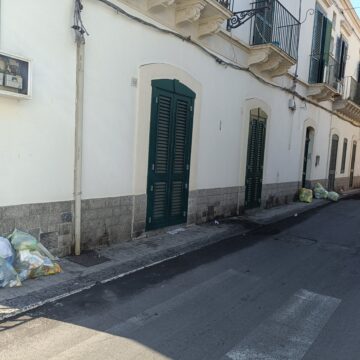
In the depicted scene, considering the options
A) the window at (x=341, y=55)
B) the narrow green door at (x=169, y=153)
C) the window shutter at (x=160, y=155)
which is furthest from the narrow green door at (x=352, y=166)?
the window shutter at (x=160, y=155)

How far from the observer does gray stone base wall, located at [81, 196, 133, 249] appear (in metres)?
5.75

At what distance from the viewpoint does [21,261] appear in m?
4.52

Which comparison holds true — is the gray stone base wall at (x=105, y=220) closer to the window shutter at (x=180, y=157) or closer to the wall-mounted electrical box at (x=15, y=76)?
the window shutter at (x=180, y=157)

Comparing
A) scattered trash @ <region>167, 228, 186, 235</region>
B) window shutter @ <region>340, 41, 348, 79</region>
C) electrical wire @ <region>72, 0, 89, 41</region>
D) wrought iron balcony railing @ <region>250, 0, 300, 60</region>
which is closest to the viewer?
electrical wire @ <region>72, 0, 89, 41</region>

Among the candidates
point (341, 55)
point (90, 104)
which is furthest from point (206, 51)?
point (341, 55)

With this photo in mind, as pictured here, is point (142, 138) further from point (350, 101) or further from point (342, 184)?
point (342, 184)

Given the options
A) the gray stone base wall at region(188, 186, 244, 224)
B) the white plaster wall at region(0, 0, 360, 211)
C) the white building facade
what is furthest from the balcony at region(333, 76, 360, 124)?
the white plaster wall at region(0, 0, 360, 211)

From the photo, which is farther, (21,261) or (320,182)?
(320,182)

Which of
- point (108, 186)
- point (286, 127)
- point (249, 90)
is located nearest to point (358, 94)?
point (286, 127)

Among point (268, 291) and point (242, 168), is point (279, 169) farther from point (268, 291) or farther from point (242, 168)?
point (268, 291)

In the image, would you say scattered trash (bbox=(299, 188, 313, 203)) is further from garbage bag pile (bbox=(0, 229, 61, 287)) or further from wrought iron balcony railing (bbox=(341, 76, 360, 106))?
garbage bag pile (bbox=(0, 229, 61, 287))

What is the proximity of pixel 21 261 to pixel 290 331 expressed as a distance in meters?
3.02

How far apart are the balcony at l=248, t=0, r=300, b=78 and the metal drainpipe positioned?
17.3ft

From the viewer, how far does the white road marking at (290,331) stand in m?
3.31
